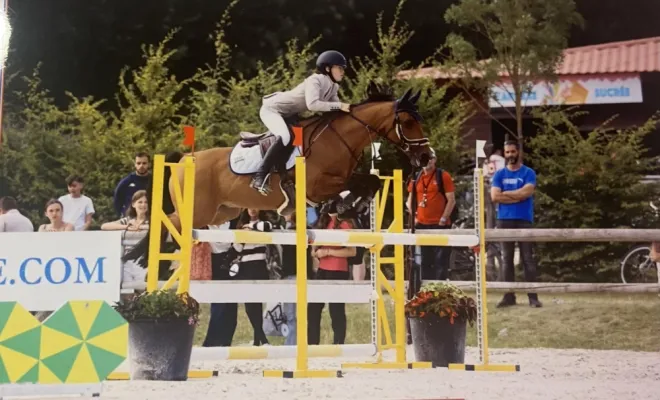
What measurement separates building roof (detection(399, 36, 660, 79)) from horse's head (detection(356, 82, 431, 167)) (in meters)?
0.82

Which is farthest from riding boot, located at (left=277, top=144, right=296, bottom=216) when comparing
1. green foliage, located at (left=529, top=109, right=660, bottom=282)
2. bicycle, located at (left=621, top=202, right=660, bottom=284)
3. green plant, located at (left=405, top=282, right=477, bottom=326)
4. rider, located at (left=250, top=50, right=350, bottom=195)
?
bicycle, located at (left=621, top=202, right=660, bottom=284)

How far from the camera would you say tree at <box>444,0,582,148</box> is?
4281 mm

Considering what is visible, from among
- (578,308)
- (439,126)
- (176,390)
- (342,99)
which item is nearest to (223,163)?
(342,99)

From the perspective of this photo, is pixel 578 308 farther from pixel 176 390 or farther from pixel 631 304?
pixel 176 390

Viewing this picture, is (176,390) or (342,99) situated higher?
(342,99)

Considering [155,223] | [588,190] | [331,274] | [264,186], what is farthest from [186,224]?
[588,190]

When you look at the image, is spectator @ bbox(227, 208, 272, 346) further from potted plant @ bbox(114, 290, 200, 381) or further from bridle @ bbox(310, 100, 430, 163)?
potted plant @ bbox(114, 290, 200, 381)

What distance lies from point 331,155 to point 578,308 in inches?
71.9

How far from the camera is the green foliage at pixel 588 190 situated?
4.82 meters

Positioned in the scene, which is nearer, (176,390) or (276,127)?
(176,390)

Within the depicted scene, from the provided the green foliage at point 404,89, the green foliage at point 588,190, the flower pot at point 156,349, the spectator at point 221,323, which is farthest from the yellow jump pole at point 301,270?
the green foliage at point 588,190

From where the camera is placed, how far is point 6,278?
3561 millimetres

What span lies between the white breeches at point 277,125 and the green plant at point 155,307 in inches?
34.6

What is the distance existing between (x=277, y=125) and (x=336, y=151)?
10.7 inches
